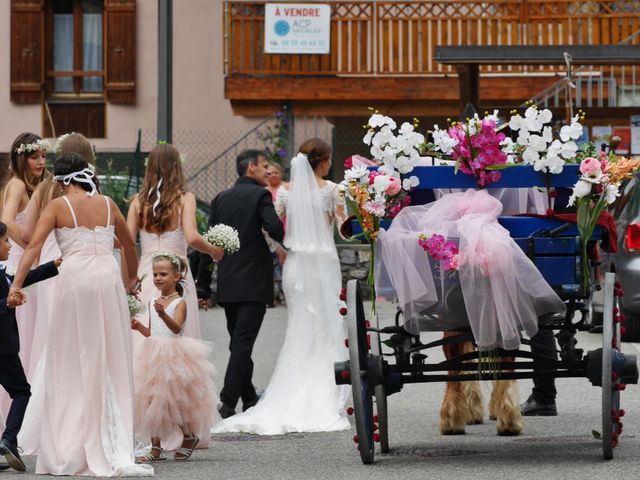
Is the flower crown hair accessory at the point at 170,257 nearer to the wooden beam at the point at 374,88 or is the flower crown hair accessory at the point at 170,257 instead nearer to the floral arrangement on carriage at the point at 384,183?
the floral arrangement on carriage at the point at 384,183

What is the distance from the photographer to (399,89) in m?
27.2

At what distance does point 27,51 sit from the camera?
103 feet

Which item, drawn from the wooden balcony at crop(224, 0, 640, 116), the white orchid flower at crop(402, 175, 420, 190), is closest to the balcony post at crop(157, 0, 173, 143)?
the white orchid flower at crop(402, 175, 420, 190)

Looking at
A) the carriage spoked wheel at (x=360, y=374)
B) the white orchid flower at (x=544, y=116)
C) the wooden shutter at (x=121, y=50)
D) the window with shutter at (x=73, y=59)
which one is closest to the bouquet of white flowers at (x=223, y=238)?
the carriage spoked wheel at (x=360, y=374)

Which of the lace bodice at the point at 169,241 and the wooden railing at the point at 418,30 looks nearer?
the lace bodice at the point at 169,241

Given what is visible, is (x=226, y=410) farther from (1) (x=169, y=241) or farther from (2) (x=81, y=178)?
(2) (x=81, y=178)

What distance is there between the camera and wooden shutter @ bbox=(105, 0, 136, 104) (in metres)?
31.1

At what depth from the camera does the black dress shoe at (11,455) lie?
888 centimetres

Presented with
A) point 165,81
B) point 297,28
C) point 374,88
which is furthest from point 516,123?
point 297,28

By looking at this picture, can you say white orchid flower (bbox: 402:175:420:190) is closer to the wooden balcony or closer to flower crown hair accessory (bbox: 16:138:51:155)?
flower crown hair accessory (bbox: 16:138:51:155)

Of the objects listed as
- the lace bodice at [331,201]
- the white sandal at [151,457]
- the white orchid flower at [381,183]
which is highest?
the white orchid flower at [381,183]

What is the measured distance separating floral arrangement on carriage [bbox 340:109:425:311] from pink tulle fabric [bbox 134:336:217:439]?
1179mm

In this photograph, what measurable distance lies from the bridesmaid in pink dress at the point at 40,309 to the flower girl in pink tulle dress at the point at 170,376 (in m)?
0.58

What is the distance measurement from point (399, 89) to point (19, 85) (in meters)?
8.01
